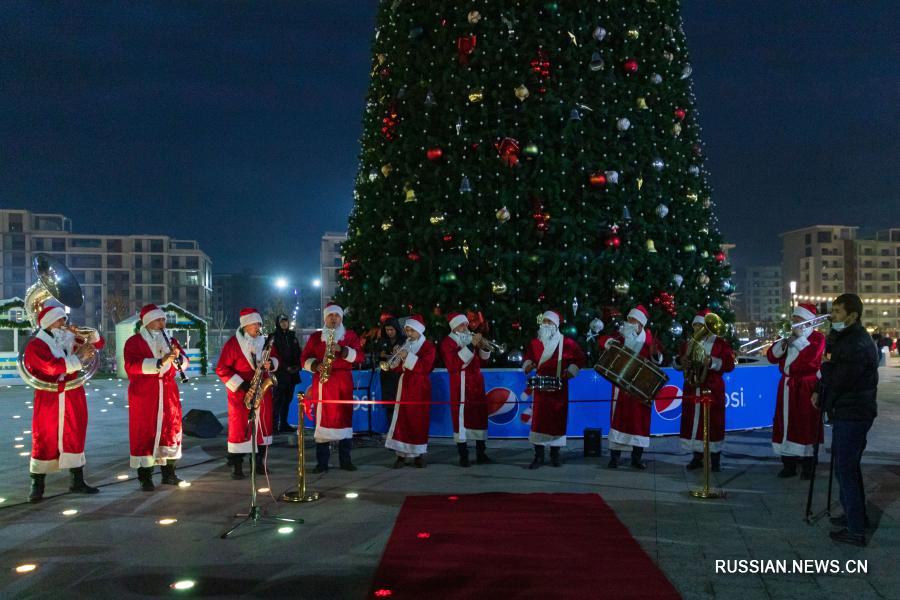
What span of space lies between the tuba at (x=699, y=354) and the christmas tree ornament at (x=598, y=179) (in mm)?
3078

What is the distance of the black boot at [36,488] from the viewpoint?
286 inches

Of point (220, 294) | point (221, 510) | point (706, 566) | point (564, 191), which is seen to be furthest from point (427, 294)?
point (220, 294)

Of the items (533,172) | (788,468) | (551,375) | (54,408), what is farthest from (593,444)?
(54,408)

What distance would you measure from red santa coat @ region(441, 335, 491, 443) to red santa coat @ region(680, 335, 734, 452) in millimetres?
2593

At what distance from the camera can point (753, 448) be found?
10188 mm

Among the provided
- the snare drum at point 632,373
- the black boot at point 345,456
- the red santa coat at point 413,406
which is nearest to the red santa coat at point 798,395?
the snare drum at point 632,373

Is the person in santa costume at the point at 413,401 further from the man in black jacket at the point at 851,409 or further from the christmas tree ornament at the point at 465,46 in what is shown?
the man in black jacket at the point at 851,409

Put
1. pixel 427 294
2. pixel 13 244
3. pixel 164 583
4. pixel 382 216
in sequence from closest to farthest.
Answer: pixel 164 583
pixel 427 294
pixel 382 216
pixel 13 244

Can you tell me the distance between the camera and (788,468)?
8250 millimetres

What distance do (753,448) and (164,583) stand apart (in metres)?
8.30

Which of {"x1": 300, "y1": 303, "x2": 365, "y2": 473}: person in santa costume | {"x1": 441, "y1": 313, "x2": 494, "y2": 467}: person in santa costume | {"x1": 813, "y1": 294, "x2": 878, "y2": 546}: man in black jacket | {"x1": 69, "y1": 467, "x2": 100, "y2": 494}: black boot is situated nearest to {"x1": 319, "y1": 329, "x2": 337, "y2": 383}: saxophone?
{"x1": 300, "y1": 303, "x2": 365, "y2": 473}: person in santa costume

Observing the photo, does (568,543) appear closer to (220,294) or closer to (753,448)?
(753,448)

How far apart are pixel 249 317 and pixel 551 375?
12.6ft

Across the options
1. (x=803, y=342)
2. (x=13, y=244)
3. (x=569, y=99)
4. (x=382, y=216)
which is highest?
(x=13, y=244)
